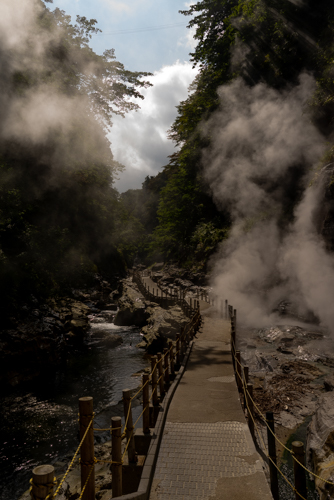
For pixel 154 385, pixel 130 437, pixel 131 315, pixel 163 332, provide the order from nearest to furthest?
1. pixel 130 437
2. pixel 154 385
3. pixel 163 332
4. pixel 131 315

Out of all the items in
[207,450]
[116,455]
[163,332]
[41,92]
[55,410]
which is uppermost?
[41,92]

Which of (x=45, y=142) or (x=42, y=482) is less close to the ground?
(x=45, y=142)

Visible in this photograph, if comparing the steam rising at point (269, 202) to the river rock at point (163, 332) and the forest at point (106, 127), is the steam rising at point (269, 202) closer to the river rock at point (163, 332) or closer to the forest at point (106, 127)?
the forest at point (106, 127)

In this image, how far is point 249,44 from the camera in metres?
21.7

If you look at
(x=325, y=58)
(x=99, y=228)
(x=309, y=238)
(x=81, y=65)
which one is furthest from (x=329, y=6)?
(x=99, y=228)

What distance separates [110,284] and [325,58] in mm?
24238

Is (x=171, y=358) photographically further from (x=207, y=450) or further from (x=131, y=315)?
(x=131, y=315)

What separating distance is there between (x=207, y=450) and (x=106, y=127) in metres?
20.5

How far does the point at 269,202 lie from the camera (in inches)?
771

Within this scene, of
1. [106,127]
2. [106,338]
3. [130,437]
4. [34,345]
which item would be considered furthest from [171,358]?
[106,127]

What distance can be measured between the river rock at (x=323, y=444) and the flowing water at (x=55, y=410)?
4.84 meters

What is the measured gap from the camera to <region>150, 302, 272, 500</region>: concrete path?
3.50m

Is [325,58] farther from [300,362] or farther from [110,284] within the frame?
[110,284]

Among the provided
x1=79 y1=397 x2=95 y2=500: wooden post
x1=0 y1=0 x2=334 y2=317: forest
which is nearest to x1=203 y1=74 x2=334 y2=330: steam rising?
x1=0 y1=0 x2=334 y2=317: forest
